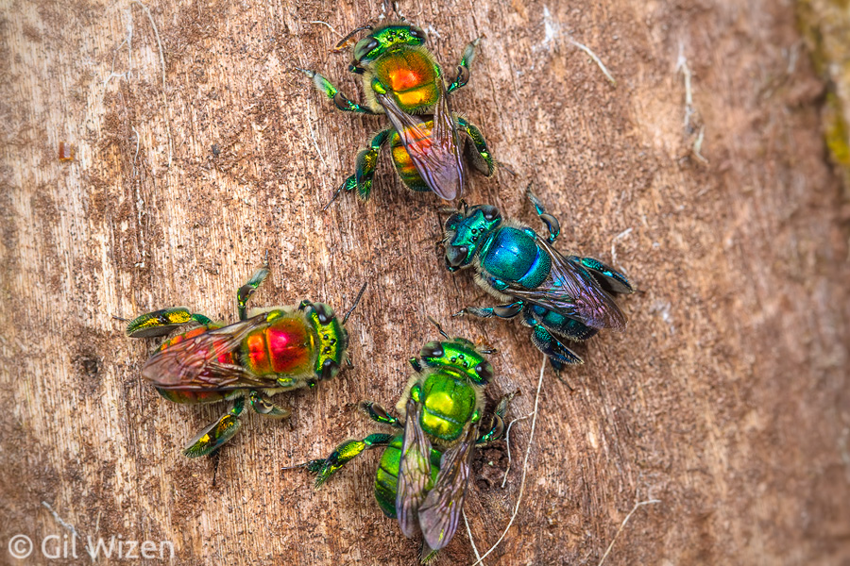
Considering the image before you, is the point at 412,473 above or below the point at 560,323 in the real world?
below

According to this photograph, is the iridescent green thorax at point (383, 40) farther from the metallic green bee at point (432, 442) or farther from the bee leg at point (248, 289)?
the metallic green bee at point (432, 442)

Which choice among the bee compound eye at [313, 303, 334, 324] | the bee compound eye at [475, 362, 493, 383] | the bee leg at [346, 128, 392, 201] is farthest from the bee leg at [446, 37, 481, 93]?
the bee compound eye at [475, 362, 493, 383]

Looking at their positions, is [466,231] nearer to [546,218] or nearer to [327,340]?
[546,218]

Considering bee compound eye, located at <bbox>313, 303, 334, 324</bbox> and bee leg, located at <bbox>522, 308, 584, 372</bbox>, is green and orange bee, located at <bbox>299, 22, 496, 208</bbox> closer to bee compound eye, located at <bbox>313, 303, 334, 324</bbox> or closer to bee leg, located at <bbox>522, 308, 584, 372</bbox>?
bee compound eye, located at <bbox>313, 303, 334, 324</bbox>

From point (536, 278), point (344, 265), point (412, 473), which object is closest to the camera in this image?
point (412, 473)

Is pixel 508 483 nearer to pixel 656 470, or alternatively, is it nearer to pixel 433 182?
pixel 656 470

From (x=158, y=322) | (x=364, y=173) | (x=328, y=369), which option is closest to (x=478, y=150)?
(x=364, y=173)
